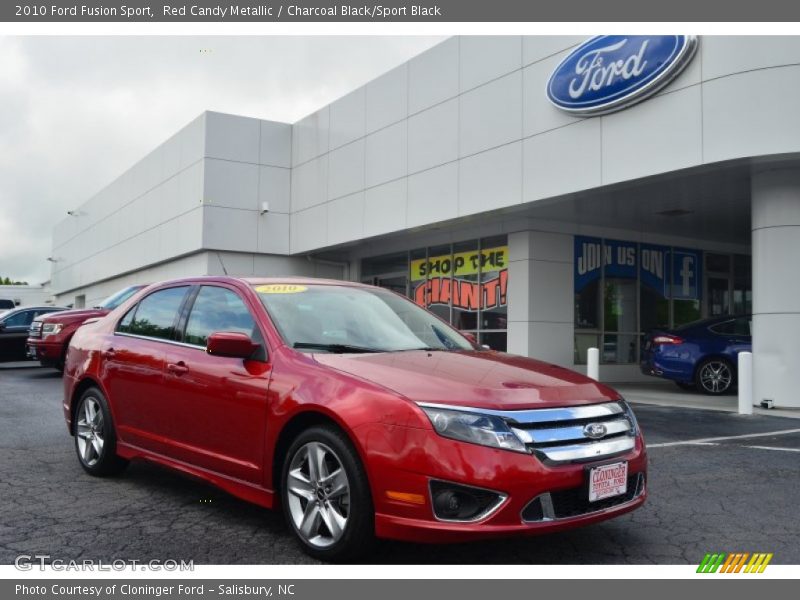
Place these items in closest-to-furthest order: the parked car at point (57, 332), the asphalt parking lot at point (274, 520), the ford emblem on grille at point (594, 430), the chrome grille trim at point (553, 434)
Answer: the chrome grille trim at point (553, 434) → the ford emblem on grille at point (594, 430) → the asphalt parking lot at point (274, 520) → the parked car at point (57, 332)

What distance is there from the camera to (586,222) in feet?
56.3

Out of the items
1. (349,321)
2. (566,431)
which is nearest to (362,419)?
(566,431)

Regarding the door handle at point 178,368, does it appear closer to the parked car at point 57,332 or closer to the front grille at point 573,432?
the front grille at point 573,432

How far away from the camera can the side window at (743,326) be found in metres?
14.1

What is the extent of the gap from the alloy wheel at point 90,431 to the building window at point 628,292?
42.7ft

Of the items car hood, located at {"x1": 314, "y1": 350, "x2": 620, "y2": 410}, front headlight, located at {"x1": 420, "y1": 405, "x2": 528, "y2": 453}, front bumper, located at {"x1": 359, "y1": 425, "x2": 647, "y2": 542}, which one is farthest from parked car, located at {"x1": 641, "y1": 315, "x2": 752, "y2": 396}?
front headlight, located at {"x1": 420, "y1": 405, "x2": 528, "y2": 453}

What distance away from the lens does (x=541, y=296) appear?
16.8 m

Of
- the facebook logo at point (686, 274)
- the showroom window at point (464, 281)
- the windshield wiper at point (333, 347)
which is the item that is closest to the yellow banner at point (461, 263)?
the showroom window at point (464, 281)

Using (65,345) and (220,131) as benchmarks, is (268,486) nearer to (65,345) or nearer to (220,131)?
(65,345)

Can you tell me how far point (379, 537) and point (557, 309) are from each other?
13.8 meters

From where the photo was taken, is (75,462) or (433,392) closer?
(433,392)

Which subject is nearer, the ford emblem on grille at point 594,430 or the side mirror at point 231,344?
the ford emblem on grille at point 594,430

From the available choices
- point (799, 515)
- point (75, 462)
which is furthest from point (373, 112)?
point (799, 515)

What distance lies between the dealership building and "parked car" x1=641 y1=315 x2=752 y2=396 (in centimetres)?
139
